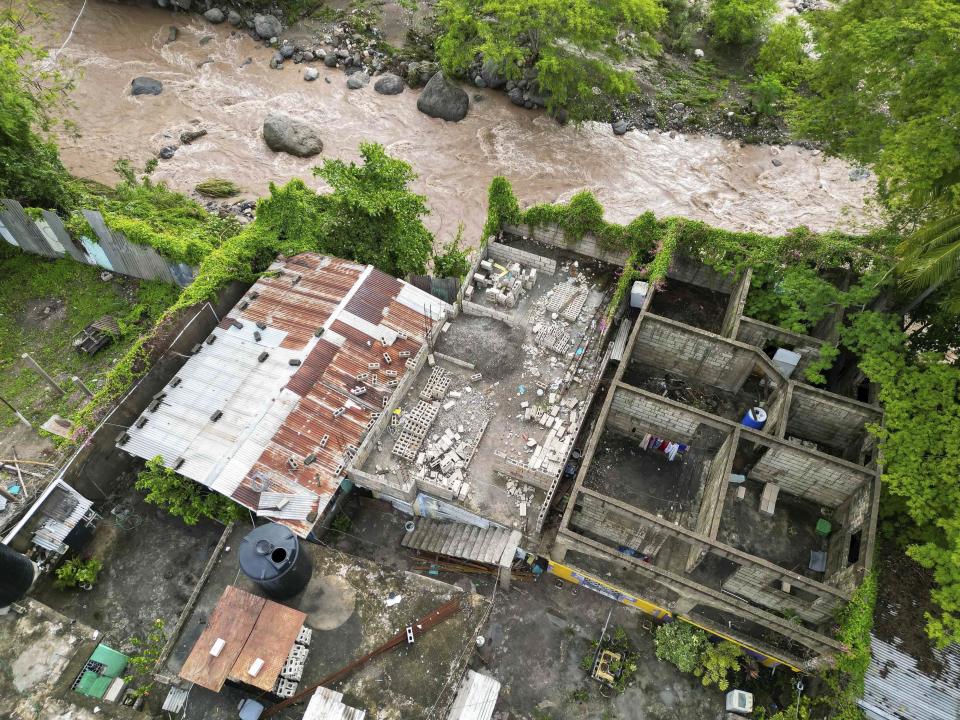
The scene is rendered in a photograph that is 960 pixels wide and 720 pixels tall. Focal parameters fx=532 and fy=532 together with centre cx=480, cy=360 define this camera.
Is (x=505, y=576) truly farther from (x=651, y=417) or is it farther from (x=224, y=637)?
(x=224, y=637)

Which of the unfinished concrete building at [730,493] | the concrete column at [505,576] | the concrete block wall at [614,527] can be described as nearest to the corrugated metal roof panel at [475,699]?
the concrete column at [505,576]

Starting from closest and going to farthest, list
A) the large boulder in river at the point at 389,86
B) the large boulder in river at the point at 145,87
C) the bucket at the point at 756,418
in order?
1. the bucket at the point at 756,418
2. the large boulder in river at the point at 145,87
3. the large boulder in river at the point at 389,86

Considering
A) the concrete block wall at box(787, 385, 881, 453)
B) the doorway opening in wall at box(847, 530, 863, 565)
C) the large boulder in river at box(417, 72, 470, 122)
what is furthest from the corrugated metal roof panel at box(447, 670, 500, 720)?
the large boulder in river at box(417, 72, 470, 122)

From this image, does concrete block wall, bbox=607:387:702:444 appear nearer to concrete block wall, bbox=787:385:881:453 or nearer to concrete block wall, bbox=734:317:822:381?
concrete block wall, bbox=787:385:881:453

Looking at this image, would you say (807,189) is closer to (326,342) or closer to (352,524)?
(326,342)

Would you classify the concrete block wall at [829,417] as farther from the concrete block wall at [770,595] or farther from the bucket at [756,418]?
the concrete block wall at [770,595]

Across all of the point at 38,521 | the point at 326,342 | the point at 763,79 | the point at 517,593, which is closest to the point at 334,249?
the point at 326,342

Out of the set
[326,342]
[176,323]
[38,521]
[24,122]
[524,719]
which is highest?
[24,122]
